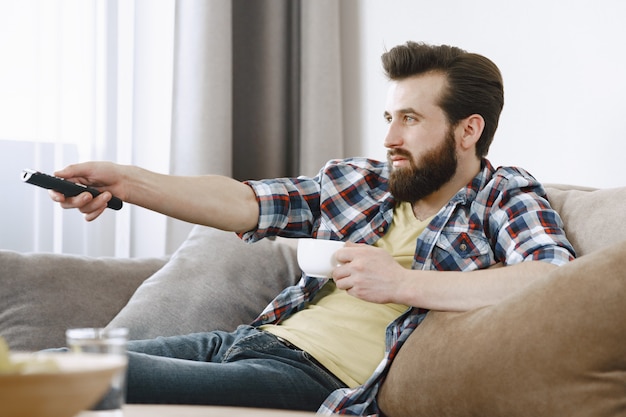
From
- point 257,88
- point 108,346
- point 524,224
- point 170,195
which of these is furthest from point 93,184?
point 257,88

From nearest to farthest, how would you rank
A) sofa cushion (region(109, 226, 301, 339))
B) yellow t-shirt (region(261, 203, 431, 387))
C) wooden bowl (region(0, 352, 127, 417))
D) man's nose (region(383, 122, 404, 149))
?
wooden bowl (region(0, 352, 127, 417)) < yellow t-shirt (region(261, 203, 431, 387)) < man's nose (region(383, 122, 404, 149)) < sofa cushion (region(109, 226, 301, 339))

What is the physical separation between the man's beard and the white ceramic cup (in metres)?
0.41

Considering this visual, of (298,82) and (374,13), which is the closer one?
(374,13)

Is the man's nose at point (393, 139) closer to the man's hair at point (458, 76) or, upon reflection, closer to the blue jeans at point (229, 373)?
the man's hair at point (458, 76)

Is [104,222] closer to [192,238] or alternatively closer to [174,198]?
[192,238]

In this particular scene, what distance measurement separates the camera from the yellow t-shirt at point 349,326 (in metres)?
1.68

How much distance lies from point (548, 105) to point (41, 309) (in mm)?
1425

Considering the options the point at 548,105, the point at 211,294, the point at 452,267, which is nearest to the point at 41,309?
the point at 211,294

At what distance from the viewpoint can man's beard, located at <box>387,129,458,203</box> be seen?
6.12ft

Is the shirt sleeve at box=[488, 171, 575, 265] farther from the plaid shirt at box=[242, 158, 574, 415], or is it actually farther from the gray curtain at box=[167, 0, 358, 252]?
the gray curtain at box=[167, 0, 358, 252]

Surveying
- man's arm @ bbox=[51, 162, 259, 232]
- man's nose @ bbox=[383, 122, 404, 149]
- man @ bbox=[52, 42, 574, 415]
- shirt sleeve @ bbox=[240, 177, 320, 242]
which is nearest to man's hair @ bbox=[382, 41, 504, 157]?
man @ bbox=[52, 42, 574, 415]

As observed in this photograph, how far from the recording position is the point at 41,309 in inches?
80.4

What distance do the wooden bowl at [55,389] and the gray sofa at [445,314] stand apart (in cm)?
73

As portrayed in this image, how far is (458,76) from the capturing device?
196 cm
